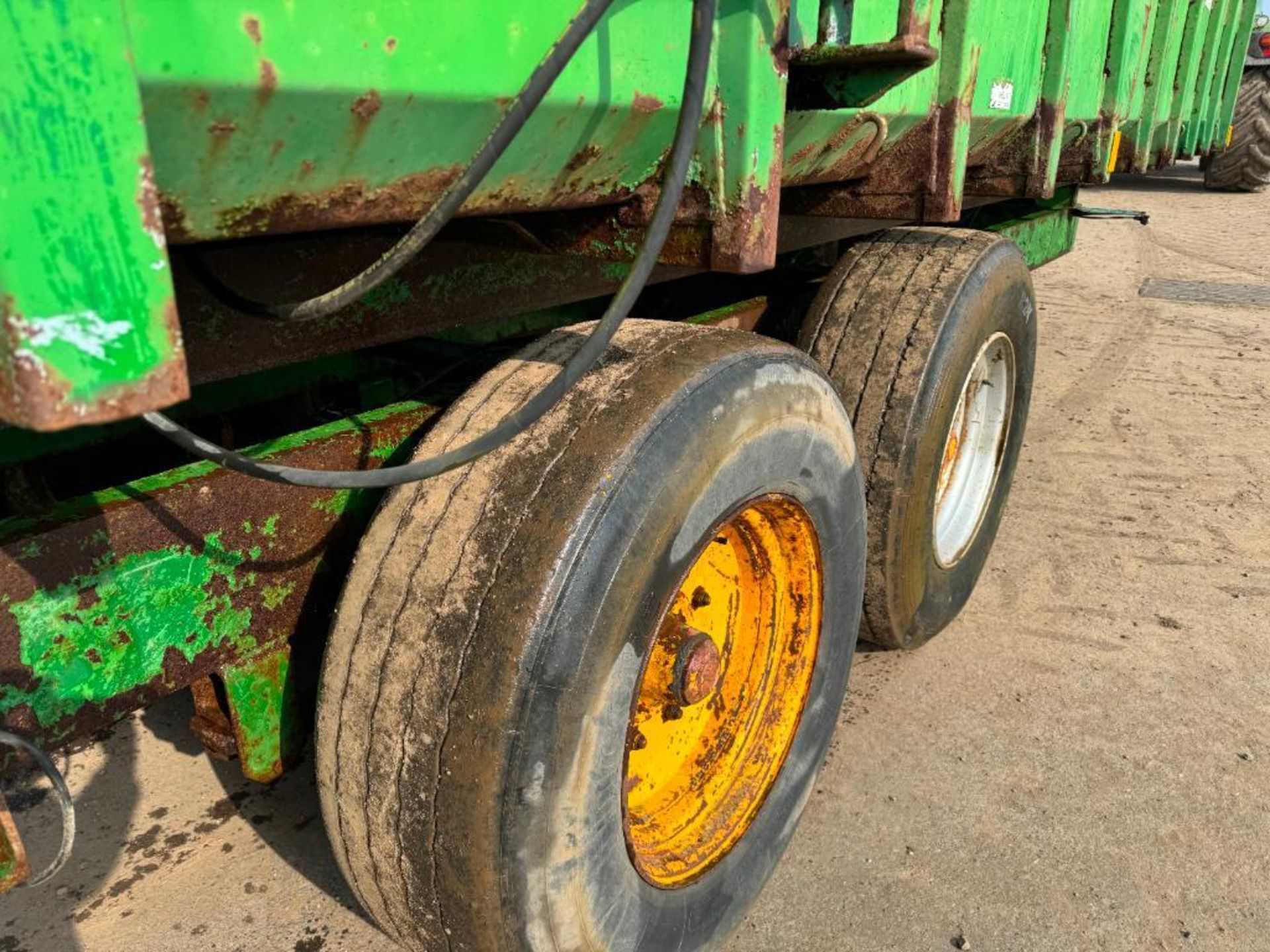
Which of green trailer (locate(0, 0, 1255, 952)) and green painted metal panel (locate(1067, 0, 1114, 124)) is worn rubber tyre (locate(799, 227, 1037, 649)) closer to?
green trailer (locate(0, 0, 1255, 952))

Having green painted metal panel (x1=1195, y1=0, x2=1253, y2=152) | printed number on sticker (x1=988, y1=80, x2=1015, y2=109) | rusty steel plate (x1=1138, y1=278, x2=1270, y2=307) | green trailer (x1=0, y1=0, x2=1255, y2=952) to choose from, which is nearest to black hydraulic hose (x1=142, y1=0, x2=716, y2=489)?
green trailer (x1=0, y1=0, x2=1255, y2=952)

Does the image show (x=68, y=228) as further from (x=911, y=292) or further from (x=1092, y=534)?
(x=1092, y=534)

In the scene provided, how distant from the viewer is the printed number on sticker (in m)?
2.65

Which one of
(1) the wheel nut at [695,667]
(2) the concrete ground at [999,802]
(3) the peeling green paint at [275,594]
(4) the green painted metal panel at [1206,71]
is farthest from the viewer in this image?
(4) the green painted metal panel at [1206,71]

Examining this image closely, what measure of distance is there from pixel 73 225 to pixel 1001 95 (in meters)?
2.49

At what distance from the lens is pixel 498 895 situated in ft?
4.66

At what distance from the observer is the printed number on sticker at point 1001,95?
265 centimetres

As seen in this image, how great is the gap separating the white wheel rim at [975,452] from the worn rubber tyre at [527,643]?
66.8 inches

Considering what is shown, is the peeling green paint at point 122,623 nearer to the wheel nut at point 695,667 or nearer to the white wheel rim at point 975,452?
the wheel nut at point 695,667

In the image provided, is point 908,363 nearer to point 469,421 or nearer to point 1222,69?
point 469,421

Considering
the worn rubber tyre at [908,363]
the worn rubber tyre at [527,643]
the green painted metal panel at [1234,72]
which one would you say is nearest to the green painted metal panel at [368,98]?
the worn rubber tyre at [527,643]

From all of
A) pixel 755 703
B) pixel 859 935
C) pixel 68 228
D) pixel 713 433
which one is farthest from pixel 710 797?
pixel 68 228

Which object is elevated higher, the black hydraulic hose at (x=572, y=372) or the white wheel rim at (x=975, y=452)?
the black hydraulic hose at (x=572, y=372)

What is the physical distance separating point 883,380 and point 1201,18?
4346mm
